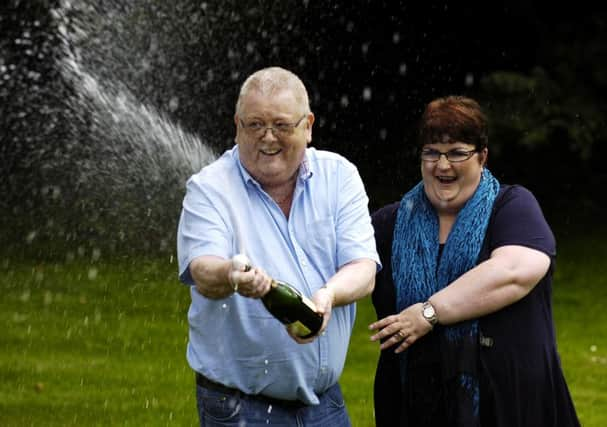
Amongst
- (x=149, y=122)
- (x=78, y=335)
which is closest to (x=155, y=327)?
(x=78, y=335)

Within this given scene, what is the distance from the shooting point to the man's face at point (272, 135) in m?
3.46

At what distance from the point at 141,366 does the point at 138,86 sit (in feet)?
20.2

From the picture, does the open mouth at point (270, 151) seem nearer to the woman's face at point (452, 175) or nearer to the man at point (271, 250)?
the man at point (271, 250)

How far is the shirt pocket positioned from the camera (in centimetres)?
359

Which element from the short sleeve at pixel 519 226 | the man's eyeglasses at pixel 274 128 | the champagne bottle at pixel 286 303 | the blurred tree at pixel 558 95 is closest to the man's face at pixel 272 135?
the man's eyeglasses at pixel 274 128

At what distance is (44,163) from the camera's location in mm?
13875

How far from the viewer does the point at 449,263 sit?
4.20 meters

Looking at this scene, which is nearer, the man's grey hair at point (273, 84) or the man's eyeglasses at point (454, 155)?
the man's grey hair at point (273, 84)

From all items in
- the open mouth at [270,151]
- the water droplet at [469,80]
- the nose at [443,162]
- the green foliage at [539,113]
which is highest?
the water droplet at [469,80]

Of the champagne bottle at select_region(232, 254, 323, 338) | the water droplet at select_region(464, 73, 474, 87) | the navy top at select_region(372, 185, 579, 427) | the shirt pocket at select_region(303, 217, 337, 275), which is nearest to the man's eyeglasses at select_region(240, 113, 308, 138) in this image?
the shirt pocket at select_region(303, 217, 337, 275)

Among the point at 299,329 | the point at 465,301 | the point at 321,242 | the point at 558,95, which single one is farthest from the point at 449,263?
the point at 558,95

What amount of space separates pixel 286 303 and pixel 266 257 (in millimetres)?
307

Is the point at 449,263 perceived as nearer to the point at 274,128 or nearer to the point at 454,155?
the point at 454,155

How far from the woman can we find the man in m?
0.55
